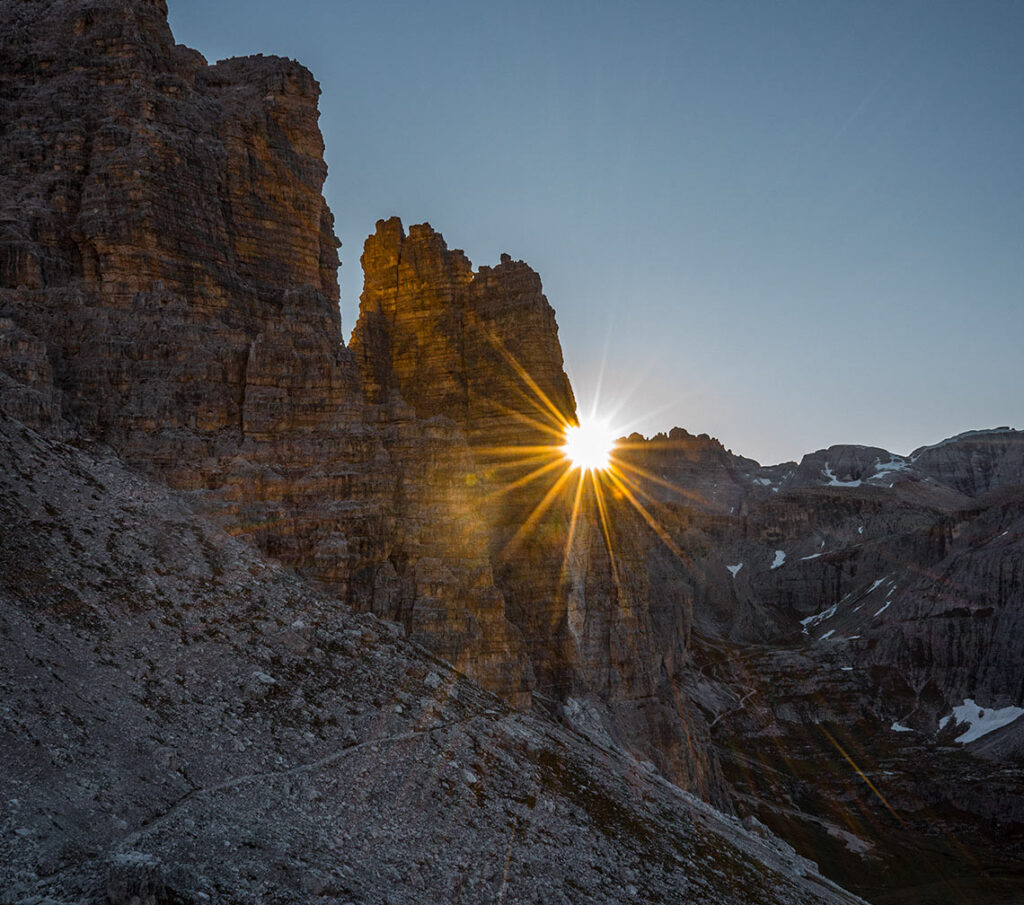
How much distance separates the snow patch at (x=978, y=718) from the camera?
A: 133 metres

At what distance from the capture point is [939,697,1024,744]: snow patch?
5231 inches

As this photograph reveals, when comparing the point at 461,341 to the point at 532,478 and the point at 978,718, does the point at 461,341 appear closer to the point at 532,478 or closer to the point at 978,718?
the point at 532,478

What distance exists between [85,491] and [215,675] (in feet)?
32.0

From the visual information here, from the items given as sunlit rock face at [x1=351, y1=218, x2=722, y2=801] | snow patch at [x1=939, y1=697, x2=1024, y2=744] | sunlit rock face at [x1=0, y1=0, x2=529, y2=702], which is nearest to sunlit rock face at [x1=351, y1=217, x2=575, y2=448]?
sunlit rock face at [x1=351, y1=218, x2=722, y2=801]

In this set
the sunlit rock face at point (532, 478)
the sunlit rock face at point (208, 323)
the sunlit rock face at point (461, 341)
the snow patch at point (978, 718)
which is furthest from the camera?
the snow patch at point (978, 718)

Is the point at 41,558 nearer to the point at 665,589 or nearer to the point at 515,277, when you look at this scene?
the point at 515,277

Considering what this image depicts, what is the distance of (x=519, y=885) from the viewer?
81.4 feet

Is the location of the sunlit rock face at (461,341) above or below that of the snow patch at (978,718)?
above

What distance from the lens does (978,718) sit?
454 feet

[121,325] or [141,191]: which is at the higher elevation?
[141,191]


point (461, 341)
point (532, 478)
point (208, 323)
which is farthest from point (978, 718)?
point (208, 323)

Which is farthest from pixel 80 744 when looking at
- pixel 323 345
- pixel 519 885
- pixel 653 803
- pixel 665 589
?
pixel 665 589

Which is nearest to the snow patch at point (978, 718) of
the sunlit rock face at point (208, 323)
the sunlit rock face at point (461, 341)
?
the sunlit rock face at point (461, 341)

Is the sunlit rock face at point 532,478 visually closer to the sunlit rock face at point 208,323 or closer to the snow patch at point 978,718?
the sunlit rock face at point 208,323
